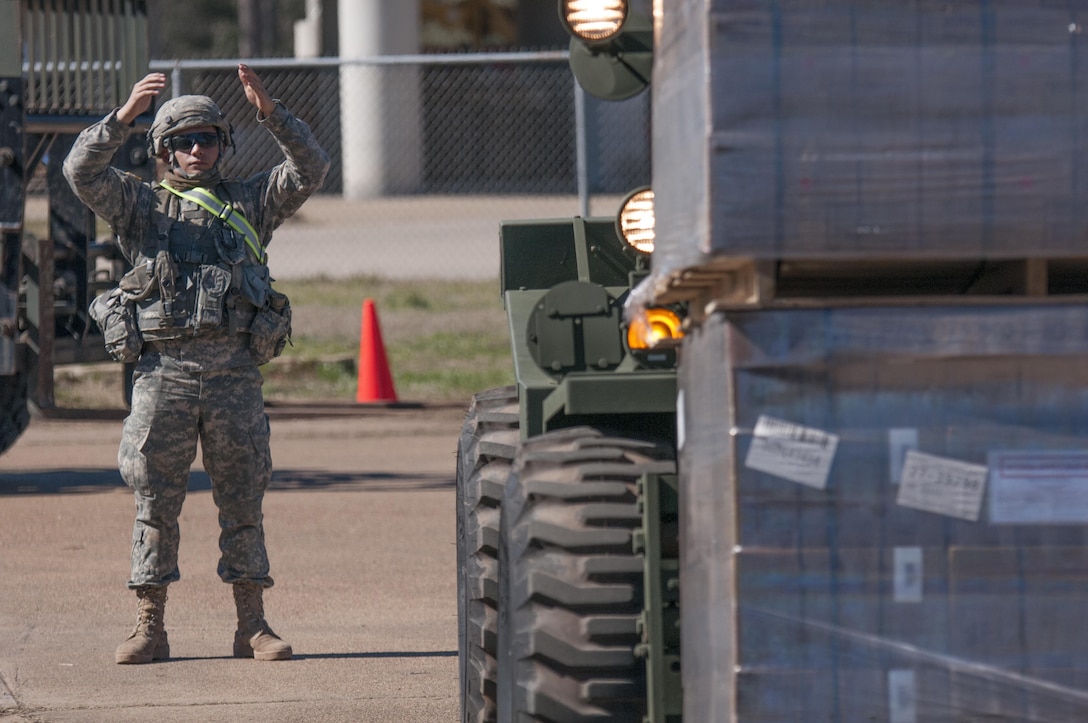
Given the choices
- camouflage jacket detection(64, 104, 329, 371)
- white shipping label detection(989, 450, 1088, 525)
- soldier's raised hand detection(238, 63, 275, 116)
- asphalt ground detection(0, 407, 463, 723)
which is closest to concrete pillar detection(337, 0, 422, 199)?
asphalt ground detection(0, 407, 463, 723)

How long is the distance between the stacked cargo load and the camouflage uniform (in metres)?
2.92

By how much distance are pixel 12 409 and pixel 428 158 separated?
18018 mm

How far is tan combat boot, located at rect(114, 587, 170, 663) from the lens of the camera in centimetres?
598

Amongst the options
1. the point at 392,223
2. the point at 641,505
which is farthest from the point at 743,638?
the point at 392,223

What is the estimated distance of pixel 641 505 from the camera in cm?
359

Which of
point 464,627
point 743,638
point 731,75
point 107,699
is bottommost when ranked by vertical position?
point 107,699

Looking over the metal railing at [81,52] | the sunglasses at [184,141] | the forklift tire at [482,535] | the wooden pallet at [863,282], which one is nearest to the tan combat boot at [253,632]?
the forklift tire at [482,535]

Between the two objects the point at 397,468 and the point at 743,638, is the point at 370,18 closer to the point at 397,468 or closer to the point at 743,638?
the point at 397,468

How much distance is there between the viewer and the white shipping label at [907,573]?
3150 millimetres

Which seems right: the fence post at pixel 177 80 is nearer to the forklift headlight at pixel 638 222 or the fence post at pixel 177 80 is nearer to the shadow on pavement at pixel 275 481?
the shadow on pavement at pixel 275 481

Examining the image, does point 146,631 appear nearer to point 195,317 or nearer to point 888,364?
point 195,317

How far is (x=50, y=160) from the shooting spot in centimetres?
970

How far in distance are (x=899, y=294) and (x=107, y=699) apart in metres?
3.15

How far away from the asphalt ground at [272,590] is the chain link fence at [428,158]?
25.5ft
